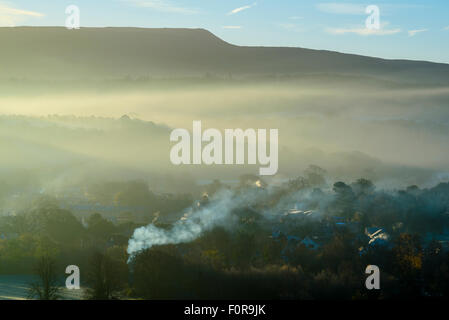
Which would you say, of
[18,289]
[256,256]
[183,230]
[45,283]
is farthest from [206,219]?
[18,289]

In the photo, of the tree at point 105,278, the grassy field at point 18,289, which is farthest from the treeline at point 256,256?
the grassy field at point 18,289

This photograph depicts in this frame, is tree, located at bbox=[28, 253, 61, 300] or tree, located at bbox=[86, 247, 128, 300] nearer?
tree, located at bbox=[86, 247, 128, 300]

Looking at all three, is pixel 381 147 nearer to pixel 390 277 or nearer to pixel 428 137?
pixel 428 137

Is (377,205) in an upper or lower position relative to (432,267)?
→ upper

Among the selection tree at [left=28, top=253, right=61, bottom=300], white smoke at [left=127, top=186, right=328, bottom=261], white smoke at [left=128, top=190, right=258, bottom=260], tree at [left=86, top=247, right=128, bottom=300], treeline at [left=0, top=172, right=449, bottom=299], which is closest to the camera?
tree at [left=86, top=247, right=128, bottom=300]

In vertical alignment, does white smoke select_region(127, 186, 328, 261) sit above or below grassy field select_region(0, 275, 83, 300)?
above

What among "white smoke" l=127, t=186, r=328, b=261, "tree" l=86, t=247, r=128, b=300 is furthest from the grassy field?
"white smoke" l=127, t=186, r=328, b=261

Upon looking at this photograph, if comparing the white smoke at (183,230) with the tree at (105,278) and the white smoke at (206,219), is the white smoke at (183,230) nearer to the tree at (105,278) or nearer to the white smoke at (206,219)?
the white smoke at (206,219)

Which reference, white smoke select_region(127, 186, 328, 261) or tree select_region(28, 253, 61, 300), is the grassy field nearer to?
A: tree select_region(28, 253, 61, 300)

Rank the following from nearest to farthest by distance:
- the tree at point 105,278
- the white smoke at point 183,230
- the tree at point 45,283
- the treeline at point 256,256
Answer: the tree at point 105,278
the tree at point 45,283
the treeline at point 256,256
the white smoke at point 183,230

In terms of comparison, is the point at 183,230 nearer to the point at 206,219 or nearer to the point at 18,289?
the point at 206,219
